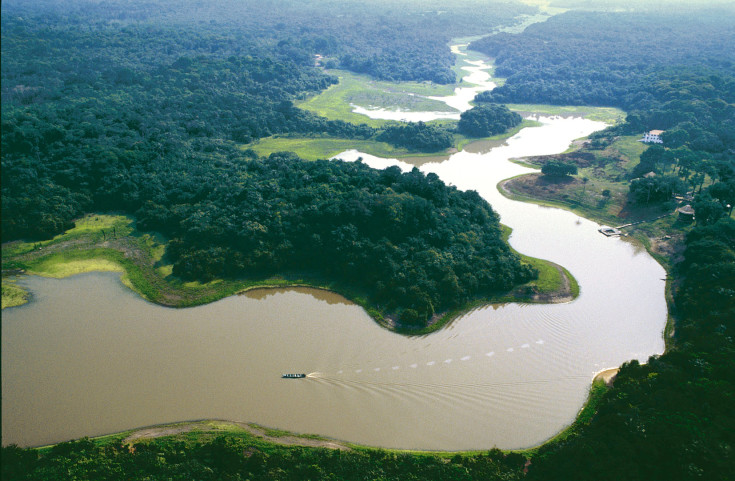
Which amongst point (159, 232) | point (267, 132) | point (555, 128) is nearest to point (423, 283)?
point (159, 232)

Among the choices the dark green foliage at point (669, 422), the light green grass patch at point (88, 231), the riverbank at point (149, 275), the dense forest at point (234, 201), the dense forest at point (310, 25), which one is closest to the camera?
the dark green foliage at point (669, 422)

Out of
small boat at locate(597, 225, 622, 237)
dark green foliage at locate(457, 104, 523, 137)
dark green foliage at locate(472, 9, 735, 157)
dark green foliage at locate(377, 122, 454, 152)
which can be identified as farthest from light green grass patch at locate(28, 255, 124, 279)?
dark green foliage at locate(472, 9, 735, 157)

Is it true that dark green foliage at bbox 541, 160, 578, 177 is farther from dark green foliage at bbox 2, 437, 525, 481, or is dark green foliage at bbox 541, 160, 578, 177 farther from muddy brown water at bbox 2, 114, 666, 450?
dark green foliage at bbox 2, 437, 525, 481

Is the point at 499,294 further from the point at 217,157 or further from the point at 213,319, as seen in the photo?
the point at 217,157

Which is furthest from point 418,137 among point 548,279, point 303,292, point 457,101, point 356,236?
point 303,292

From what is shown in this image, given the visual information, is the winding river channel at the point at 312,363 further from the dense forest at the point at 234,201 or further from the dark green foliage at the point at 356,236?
the dense forest at the point at 234,201

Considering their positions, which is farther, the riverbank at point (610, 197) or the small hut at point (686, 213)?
the small hut at point (686, 213)

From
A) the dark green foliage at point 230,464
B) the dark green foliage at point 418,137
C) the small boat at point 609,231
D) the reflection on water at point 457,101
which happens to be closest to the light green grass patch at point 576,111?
the reflection on water at point 457,101
